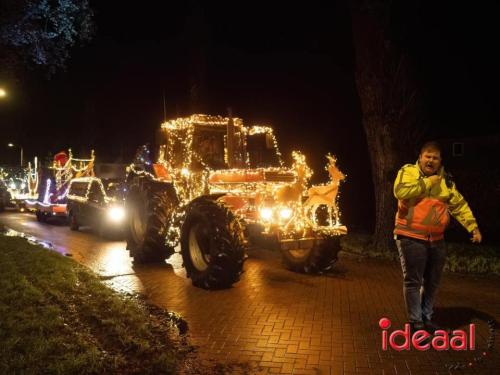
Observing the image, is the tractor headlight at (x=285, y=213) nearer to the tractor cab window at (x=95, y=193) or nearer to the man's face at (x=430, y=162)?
the man's face at (x=430, y=162)

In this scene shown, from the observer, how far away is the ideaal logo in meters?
5.15

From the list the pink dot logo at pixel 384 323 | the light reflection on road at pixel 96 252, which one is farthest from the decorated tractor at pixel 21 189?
the pink dot logo at pixel 384 323

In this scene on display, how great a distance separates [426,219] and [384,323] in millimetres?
1655

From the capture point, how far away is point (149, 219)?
948 cm

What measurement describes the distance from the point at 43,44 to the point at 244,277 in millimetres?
9046

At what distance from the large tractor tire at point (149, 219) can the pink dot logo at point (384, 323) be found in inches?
189

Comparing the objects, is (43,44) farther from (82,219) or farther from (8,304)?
(8,304)

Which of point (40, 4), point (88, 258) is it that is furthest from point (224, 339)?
point (40, 4)

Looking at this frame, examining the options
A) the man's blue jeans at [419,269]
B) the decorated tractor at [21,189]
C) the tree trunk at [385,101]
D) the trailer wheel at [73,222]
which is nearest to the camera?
the man's blue jeans at [419,269]

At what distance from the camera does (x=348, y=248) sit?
11.6 m

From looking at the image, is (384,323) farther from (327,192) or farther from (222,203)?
(222,203)

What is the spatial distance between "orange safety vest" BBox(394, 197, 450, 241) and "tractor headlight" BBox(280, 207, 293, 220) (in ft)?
→ 10.1

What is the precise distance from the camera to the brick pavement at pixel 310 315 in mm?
4855

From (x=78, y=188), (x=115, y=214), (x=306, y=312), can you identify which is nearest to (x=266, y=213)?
(x=306, y=312)
